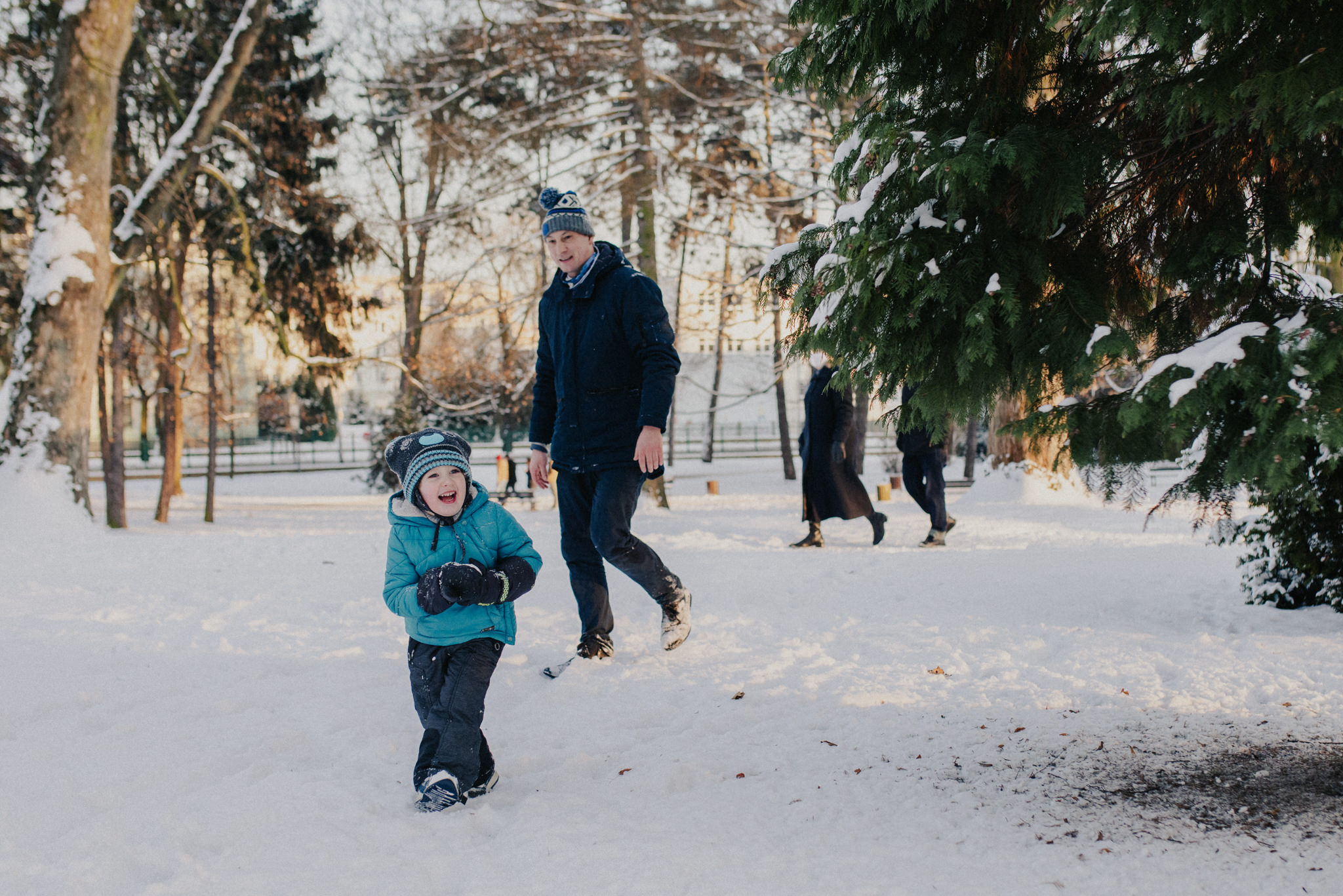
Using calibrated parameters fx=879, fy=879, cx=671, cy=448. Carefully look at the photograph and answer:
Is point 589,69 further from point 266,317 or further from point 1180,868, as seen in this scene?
point 1180,868

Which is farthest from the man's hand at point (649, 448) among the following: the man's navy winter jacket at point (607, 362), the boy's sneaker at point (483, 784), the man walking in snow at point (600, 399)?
the boy's sneaker at point (483, 784)

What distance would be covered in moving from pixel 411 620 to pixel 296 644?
2.11 meters

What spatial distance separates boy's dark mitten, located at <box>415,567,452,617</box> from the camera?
8.28 ft

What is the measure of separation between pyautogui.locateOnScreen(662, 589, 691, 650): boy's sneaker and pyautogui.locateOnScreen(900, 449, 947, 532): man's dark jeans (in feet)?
13.4

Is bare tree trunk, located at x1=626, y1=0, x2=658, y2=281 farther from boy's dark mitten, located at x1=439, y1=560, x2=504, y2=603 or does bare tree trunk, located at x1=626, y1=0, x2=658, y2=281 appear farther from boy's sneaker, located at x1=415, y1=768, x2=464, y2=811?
boy's sneaker, located at x1=415, y1=768, x2=464, y2=811

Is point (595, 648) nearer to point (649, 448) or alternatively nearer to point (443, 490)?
point (649, 448)

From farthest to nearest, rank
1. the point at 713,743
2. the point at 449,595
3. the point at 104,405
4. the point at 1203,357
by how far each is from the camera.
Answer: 1. the point at 104,405
2. the point at 713,743
3. the point at 449,595
4. the point at 1203,357

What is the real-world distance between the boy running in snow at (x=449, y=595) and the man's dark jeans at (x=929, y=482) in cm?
565

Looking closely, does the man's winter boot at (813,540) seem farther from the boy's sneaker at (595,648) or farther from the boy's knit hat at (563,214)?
the boy's knit hat at (563,214)

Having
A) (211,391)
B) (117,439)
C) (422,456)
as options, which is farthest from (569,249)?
(117,439)

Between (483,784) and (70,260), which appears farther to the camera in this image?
(70,260)

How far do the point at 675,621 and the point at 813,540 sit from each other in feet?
13.0

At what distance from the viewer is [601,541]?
3.76 metres

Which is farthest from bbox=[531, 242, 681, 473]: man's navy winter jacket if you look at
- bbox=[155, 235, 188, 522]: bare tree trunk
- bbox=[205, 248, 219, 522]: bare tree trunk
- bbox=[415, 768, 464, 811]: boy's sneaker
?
bbox=[205, 248, 219, 522]: bare tree trunk
